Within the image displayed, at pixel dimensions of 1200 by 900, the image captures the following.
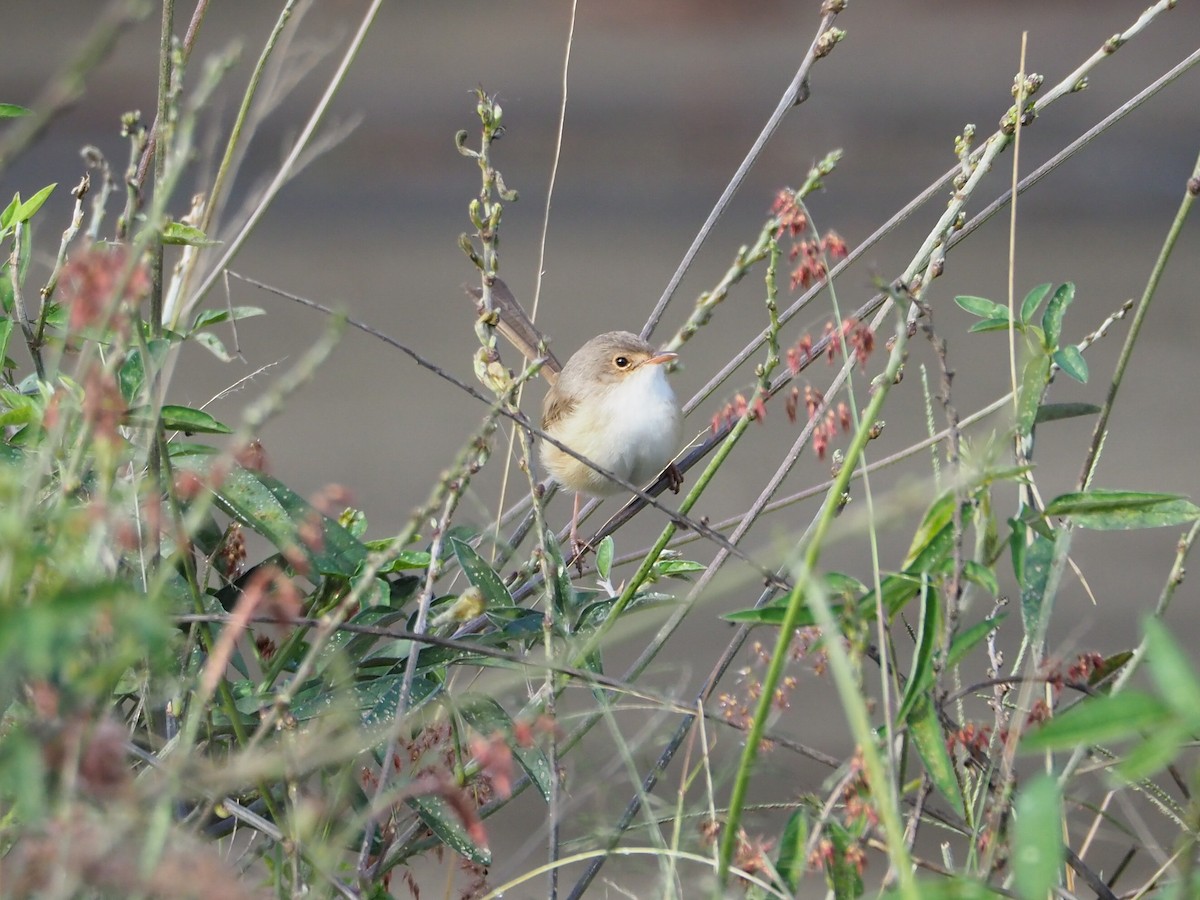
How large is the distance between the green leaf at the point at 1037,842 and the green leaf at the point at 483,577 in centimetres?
74

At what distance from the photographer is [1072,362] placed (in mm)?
1362

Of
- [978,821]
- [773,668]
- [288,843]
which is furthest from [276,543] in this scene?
[978,821]

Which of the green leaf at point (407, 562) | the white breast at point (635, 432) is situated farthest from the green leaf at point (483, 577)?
the white breast at point (635, 432)

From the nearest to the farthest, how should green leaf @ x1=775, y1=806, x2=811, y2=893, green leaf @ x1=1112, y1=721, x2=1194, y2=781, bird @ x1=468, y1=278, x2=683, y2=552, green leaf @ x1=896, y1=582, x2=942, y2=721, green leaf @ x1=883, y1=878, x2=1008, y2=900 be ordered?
green leaf @ x1=1112, y1=721, x2=1194, y2=781 < green leaf @ x1=883, y1=878, x2=1008, y2=900 < green leaf @ x1=896, y1=582, x2=942, y2=721 < green leaf @ x1=775, y1=806, x2=811, y2=893 < bird @ x1=468, y1=278, x2=683, y2=552

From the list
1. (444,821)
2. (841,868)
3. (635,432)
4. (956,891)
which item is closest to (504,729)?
(444,821)

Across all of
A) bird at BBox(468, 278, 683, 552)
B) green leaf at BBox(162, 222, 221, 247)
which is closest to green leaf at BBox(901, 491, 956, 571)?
green leaf at BBox(162, 222, 221, 247)

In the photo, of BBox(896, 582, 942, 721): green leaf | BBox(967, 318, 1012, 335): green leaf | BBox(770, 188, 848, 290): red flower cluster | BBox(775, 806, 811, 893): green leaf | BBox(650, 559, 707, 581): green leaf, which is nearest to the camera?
BBox(896, 582, 942, 721): green leaf

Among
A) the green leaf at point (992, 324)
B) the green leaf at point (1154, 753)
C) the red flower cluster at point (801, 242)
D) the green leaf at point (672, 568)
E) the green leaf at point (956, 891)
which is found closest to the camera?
the green leaf at point (1154, 753)

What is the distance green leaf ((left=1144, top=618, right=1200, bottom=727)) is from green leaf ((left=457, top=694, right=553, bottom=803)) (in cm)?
71

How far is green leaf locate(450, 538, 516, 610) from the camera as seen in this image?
143 cm

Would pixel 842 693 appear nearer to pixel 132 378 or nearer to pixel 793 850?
pixel 793 850

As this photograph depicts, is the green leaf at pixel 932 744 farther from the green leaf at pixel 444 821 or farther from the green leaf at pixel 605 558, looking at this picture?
the green leaf at pixel 605 558

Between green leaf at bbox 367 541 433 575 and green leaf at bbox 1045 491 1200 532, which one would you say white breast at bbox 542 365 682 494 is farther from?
green leaf at bbox 1045 491 1200 532

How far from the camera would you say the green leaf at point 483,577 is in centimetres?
143
